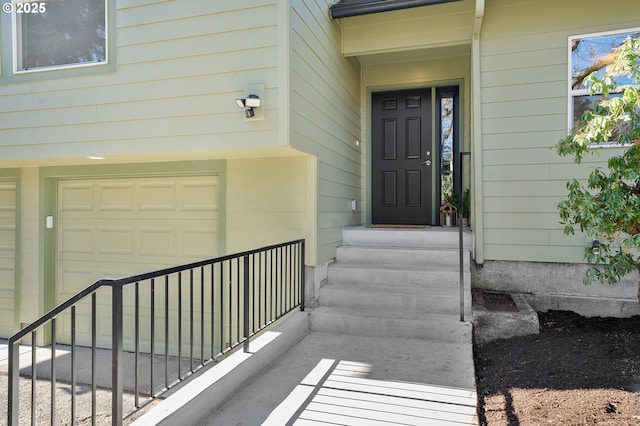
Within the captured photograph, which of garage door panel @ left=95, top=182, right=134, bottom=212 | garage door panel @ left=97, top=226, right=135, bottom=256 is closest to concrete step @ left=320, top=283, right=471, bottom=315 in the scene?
garage door panel @ left=97, top=226, right=135, bottom=256

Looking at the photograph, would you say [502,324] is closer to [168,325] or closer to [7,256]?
[168,325]

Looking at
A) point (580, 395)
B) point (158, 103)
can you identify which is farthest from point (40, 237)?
point (580, 395)

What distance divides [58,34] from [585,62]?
538 centimetres

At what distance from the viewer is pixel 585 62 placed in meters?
4.24

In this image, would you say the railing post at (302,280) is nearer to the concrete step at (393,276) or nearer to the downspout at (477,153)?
the concrete step at (393,276)

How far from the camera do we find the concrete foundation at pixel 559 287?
412 centimetres

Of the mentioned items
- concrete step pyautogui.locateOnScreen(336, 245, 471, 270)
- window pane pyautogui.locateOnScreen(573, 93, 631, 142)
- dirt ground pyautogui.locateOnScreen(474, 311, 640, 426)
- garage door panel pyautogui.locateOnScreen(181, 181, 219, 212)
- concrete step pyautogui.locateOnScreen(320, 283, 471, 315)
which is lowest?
dirt ground pyautogui.locateOnScreen(474, 311, 640, 426)

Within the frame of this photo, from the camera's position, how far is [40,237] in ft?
16.3

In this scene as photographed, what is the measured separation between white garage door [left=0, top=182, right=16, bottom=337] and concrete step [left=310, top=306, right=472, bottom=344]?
3945 millimetres

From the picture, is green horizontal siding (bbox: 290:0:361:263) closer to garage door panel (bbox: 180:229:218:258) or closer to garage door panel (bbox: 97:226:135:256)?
garage door panel (bbox: 180:229:218:258)

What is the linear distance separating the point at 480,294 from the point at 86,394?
12.5 feet

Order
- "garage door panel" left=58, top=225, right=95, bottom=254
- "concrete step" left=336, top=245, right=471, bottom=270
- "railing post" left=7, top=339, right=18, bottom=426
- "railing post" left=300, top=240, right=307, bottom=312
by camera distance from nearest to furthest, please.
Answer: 1. "railing post" left=7, top=339, right=18, bottom=426
2. "railing post" left=300, top=240, right=307, bottom=312
3. "concrete step" left=336, top=245, right=471, bottom=270
4. "garage door panel" left=58, top=225, right=95, bottom=254

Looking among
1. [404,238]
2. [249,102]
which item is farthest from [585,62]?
[249,102]

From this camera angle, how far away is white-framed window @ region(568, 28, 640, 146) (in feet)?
13.6
